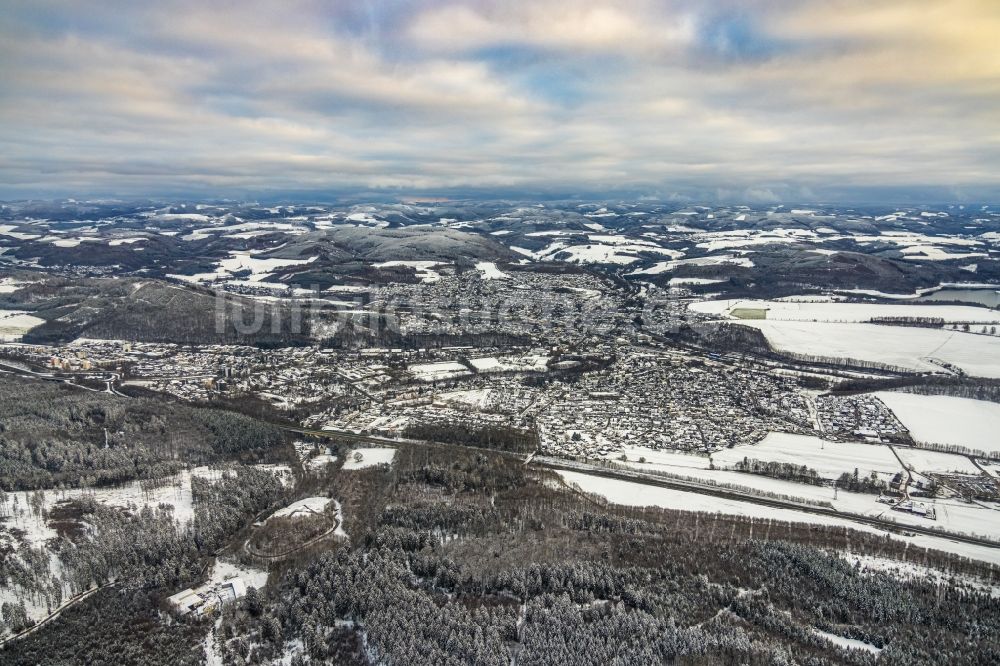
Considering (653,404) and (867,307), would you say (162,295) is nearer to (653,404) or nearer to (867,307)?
(653,404)

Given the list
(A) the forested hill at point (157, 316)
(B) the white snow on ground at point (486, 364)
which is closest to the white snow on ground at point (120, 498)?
(B) the white snow on ground at point (486, 364)

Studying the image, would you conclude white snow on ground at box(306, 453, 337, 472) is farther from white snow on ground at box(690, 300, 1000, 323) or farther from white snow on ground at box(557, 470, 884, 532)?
white snow on ground at box(690, 300, 1000, 323)

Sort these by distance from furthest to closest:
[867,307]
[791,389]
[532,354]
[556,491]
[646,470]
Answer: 1. [867,307]
2. [532,354]
3. [791,389]
4. [646,470]
5. [556,491]

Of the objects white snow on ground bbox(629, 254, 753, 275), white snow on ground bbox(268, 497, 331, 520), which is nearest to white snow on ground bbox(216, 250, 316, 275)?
white snow on ground bbox(629, 254, 753, 275)

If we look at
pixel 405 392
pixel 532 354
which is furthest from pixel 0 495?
pixel 532 354

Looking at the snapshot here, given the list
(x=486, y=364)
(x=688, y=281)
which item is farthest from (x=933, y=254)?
(x=486, y=364)

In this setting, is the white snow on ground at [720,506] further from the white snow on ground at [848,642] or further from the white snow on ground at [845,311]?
the white snow on ground at [845,311]
